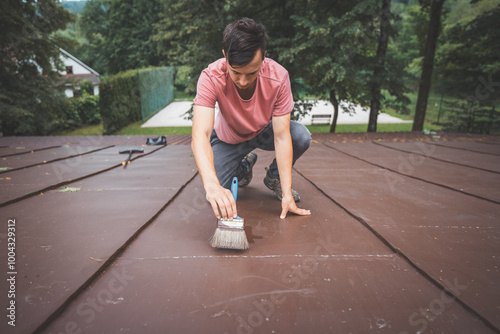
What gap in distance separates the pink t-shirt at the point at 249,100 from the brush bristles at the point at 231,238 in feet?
2.30

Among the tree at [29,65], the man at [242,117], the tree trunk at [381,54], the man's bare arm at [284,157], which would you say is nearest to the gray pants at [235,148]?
the man at [242,117]

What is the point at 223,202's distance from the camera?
4.12 ft

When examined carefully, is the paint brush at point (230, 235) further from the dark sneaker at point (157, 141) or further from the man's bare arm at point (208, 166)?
the dark sneaker at point (157, 141)

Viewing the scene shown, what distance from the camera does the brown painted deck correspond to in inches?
36.3

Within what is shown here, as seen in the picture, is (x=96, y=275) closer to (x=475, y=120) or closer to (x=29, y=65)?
(x=29, y=65)

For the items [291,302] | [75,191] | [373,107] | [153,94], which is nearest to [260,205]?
[291,302]

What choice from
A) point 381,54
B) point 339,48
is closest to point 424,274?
point 339,48

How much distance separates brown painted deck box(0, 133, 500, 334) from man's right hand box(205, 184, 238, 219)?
21 cm

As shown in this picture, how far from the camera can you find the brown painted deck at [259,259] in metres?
0.92

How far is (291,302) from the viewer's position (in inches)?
39.1

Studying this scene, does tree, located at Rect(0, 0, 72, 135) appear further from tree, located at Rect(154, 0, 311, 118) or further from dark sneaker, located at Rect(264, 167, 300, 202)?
dark sneaker, located at Rect(264, 167, 300, 202)

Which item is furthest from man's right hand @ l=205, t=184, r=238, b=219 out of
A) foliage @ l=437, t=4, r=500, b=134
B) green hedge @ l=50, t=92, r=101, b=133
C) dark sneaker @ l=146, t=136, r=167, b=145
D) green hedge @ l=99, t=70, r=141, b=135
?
green hedge @ l=50, t=92, r=101, b=133

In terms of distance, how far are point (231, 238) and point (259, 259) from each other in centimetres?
16

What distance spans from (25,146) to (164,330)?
5.30 m
